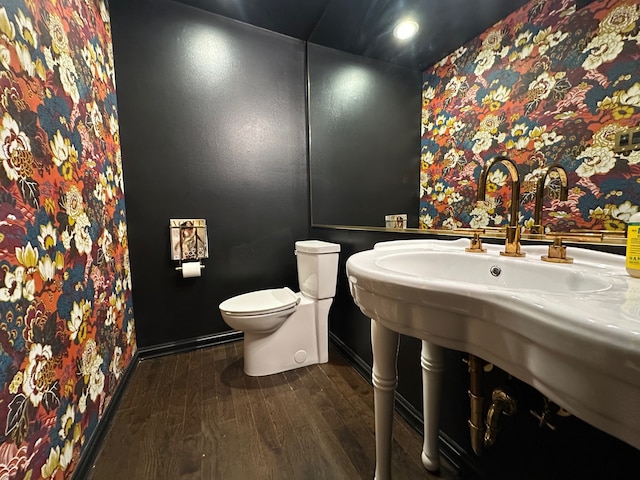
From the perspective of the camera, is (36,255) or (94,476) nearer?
(36,255)

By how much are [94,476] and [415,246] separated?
4.68ft

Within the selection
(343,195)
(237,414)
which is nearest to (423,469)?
(237,414)

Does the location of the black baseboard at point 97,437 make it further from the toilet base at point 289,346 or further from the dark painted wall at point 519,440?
the dark painted wall at point 519,440

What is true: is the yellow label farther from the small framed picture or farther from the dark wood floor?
the small framed picture

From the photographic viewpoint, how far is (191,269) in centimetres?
170

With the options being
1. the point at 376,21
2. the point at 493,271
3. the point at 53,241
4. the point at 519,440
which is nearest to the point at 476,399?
the point at 519,440

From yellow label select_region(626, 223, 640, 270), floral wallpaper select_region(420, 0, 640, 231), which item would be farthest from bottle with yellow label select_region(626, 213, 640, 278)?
floral wallpaper select_region(420, 0, 640, 231)

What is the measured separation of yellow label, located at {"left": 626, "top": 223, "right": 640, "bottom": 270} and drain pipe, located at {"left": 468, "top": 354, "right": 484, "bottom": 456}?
396 mm

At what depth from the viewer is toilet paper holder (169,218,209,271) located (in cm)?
171

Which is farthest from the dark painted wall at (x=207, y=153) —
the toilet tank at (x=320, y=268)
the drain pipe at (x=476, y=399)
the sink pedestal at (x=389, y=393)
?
the drain pipe at (x=476, y=399)

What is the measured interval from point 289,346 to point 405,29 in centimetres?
198

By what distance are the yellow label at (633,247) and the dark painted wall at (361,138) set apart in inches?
35.5

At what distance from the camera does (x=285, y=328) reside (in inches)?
60.6

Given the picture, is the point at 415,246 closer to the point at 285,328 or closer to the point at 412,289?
the point at 412,289
